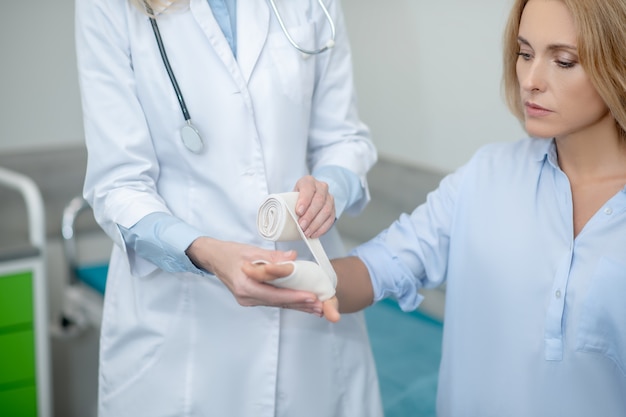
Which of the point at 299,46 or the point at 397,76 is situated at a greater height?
the point at 299,46

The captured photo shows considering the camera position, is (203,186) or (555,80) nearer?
(555,80)

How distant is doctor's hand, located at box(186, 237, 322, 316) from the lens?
4.31 feet

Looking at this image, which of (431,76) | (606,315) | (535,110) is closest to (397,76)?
(431,76)

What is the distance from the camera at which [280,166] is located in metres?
1.58

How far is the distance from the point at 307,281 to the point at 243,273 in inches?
3.7

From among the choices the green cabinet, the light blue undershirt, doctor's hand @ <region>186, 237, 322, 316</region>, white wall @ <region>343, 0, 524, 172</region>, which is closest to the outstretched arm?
doctor's hand @ <region>186, 237, 322, 316</region>

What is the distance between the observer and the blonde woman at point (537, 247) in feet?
4.55

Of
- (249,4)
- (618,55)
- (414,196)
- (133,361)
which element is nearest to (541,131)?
(618,55)

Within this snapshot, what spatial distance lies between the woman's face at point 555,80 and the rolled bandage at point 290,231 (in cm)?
39

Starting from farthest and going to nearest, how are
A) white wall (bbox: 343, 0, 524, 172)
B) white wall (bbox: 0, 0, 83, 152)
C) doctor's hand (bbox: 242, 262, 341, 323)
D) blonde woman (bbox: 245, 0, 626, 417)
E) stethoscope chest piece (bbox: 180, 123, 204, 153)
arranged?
white wall (bbox: 0, 0, 83, 152)
white wall (bbox: 343, 0, 524, 172)
stethoscope chest piece (bbox: 180, 123, 204, 153)
blonde woman (bbox: 245, 0, 626, 417)
doctor's hand (bbox: 242, 262, 341, 323)

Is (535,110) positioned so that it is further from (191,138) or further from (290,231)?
(191,138)

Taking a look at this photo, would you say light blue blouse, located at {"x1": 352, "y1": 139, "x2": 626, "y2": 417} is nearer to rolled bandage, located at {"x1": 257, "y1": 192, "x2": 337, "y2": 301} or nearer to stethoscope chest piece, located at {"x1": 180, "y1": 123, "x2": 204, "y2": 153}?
rolled bandage, located at {"x1": 257, "y1": 192, "x2": 337, "y2": 301}

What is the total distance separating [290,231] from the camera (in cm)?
144

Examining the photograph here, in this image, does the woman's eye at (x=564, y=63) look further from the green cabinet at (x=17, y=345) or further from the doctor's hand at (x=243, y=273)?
the green cabinet at (x=17, y=345)
